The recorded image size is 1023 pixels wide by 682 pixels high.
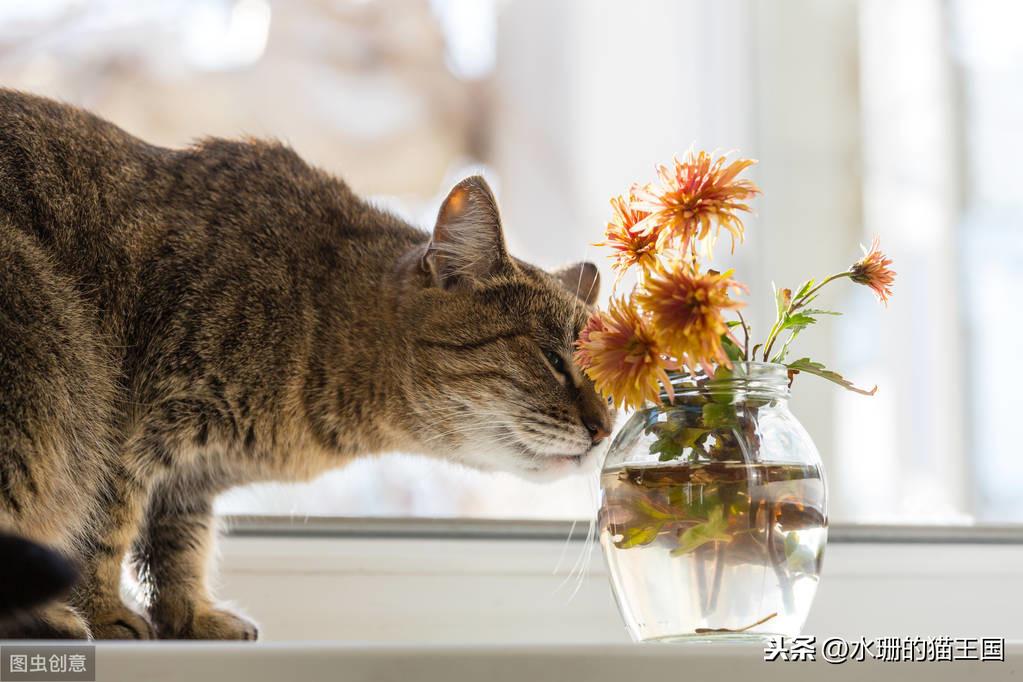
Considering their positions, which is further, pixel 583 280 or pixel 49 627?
pixel 583 280

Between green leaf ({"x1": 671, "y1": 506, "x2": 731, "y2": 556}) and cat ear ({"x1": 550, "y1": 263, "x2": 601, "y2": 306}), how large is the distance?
48 centimetres

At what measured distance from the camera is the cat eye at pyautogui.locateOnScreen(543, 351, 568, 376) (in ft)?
3.65

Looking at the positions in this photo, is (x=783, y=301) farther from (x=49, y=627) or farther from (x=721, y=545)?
(x=49, y=627)

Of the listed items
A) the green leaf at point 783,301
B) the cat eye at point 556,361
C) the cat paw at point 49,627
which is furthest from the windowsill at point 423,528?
the green leaf at point 783,301

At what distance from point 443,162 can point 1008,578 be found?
1.18 m

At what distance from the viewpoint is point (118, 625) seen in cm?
95

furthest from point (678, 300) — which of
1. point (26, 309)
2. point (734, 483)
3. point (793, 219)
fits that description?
point (793, 219)

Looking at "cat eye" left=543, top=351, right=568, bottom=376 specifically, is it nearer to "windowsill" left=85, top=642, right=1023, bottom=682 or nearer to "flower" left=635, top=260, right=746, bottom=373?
"flower" left=635, top=260, right=746, bottom=373

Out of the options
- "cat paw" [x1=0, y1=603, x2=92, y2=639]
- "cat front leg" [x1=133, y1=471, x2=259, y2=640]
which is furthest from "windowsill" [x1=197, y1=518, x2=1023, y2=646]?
"cat paw" [x1=0, y1=603, x2=92, y2=639]

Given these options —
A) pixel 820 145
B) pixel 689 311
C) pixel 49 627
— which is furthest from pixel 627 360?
pixel 820 145

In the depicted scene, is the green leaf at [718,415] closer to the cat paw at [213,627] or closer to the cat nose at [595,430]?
the cat nose at [595,430]

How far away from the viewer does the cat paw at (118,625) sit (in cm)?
95

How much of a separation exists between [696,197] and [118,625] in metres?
0.64

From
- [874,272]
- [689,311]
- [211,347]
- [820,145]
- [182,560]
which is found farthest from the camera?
[820,145]
